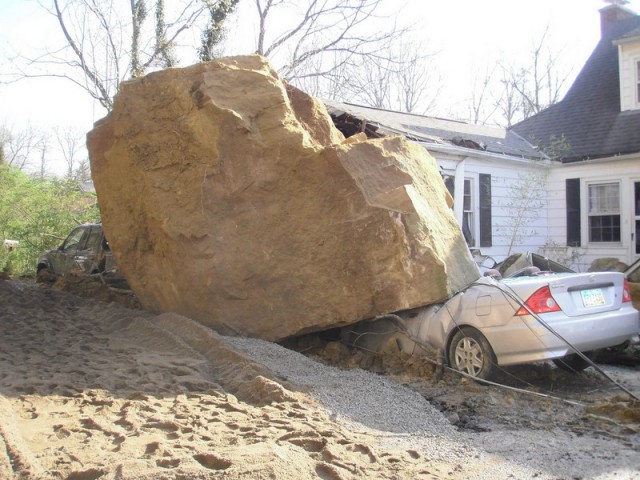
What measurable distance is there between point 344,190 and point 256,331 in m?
1.89

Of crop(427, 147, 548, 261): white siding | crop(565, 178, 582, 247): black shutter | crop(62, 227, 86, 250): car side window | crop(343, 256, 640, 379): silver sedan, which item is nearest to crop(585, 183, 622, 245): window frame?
crop(565, 178, 582, 247): black shutter

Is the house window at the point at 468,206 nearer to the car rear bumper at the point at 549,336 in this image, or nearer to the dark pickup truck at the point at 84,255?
the dark pickup truck at the point at 84,255

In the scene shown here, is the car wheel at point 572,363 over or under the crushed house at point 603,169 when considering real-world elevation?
under

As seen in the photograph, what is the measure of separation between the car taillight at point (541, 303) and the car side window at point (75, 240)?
363 inches

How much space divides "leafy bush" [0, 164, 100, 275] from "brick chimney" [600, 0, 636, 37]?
15.4 metres

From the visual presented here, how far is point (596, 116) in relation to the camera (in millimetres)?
16328

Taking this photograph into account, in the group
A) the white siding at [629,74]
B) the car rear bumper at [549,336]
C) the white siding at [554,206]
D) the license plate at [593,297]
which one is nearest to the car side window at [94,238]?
the white siding at [554,206]

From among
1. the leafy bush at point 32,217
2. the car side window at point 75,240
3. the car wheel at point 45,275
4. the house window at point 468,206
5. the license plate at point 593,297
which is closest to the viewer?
the license plate at point 593,297

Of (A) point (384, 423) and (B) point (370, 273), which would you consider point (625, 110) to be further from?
(A) point (384, 423)

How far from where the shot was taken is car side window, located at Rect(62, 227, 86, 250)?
1254 cm

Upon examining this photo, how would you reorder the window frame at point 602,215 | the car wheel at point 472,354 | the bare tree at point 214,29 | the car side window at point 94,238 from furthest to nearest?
the bare tree at point 214,29 < the window frame at point 602,215 < the car side window at point 94,238 < the car wheel at point 472,354

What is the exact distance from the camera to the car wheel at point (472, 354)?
6184 mm

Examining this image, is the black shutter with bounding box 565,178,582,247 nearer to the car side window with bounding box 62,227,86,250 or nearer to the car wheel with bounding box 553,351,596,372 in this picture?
the car wheel with bounding box 553,351,596,372

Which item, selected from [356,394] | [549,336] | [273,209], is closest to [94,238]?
[273,209]
